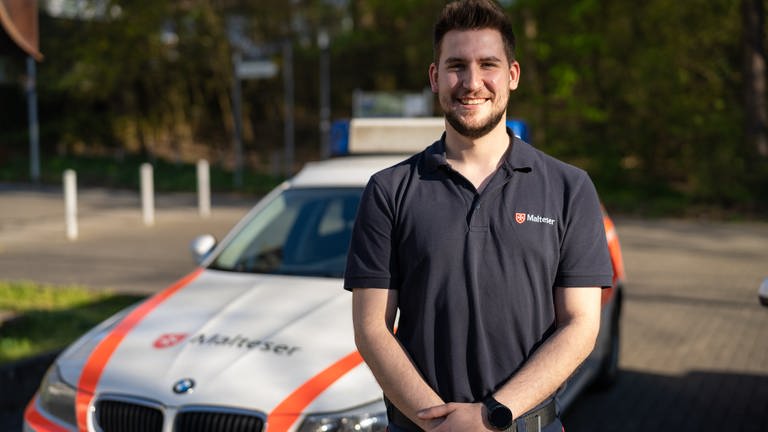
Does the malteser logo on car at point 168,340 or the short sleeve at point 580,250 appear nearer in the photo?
the short sleeve at point 580,250

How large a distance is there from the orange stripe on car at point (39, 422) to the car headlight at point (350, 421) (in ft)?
3.68

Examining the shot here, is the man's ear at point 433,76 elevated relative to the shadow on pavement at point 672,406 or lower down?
elevated

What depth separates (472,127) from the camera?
2441 mm

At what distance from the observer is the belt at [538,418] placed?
93.7 inches

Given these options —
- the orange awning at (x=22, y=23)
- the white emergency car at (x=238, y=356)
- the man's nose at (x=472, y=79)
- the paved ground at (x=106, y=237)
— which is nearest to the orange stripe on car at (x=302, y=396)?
the white emergency car at (x=238, y=356)

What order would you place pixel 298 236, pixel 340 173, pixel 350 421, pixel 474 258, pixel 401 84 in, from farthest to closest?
pixel 401 84, pixel 340 173, pixel 298 236, pixel 350 421, pixel 474 258

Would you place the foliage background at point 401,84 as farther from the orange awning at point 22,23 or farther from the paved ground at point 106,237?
the orange awning at point 22,23

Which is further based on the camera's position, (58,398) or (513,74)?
(58,398)

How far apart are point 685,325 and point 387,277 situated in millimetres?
6771

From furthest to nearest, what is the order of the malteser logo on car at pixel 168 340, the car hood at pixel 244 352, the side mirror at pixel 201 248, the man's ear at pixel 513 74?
1. the side mirror at pixel 201 248
2. the malteser logo on car at pixel 168 340
3. the car hood at pixel 244 352
4. the man's ear at pixel 513 74

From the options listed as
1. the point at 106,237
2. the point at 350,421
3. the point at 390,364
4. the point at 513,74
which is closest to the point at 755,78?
the point at 106,237

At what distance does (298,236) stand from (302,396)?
6.33ft

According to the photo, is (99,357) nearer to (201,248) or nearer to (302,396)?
(302,396)

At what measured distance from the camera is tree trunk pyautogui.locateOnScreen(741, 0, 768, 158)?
2012cm
